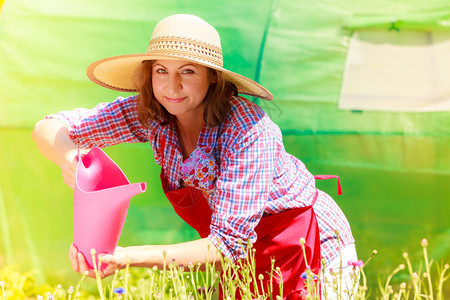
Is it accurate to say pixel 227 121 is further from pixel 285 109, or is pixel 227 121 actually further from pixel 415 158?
pixel 415 158

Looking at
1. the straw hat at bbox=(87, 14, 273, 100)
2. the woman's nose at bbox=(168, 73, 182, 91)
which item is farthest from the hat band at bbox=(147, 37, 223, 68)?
the woman's nose at bbox=(168, 73, 182, 91)

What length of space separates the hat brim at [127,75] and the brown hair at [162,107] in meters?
0.04

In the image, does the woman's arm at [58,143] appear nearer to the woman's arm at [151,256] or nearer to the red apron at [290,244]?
the woman's arm at [151,256]

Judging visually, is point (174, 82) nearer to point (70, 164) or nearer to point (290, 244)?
point (70, 164)

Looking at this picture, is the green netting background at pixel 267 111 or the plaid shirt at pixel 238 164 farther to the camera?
the green netting background at pixel 267 111

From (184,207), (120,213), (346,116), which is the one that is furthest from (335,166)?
(120,213)

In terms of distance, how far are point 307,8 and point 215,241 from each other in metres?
1.76

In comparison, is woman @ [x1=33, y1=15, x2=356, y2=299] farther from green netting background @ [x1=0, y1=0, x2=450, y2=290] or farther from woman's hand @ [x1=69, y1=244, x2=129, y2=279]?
green netting background @ [x1=0, y1=0, x2=450, y2=290]

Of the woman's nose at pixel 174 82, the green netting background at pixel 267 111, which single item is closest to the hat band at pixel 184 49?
the woman's nose at pixel 174 82

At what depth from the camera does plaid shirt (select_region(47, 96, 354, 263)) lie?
1.97m

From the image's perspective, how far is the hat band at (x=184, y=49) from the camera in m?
2.03

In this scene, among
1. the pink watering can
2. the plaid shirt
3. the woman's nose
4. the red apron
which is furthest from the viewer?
the red apron

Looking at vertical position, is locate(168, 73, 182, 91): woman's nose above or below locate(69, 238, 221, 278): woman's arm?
above

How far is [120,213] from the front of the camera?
1843mm
